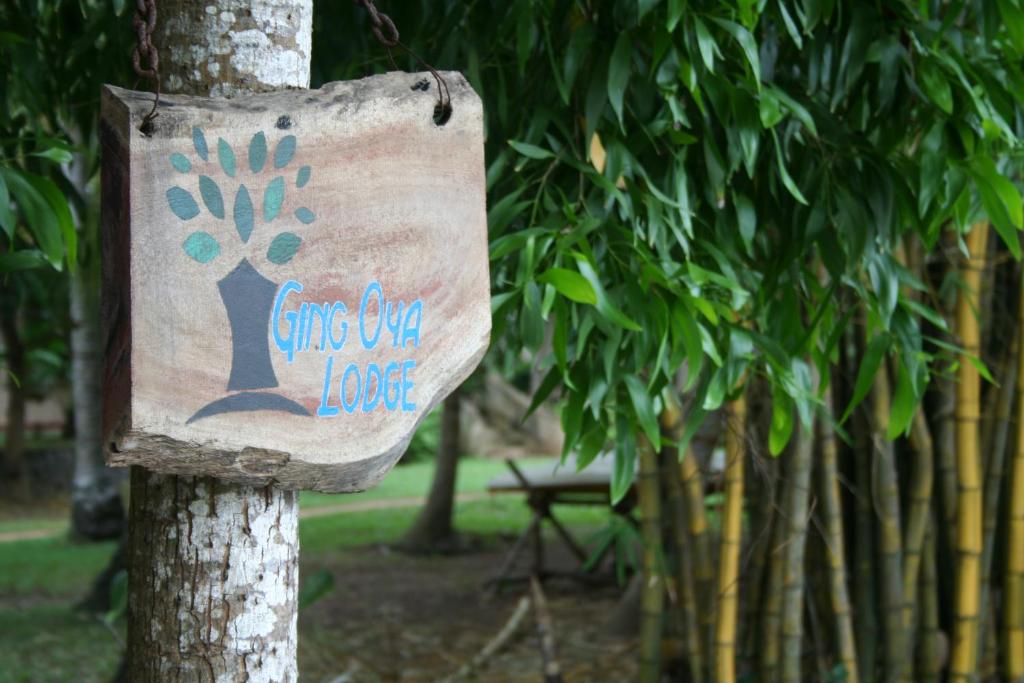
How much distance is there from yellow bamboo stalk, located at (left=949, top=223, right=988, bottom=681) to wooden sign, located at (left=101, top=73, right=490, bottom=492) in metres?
2.07

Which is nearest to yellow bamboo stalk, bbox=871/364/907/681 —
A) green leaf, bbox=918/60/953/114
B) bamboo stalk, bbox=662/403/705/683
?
bamboo stalk, bbox=662/403/705/683

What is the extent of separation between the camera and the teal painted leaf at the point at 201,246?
1088mm

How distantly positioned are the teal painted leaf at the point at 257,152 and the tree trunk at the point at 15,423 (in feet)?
25.4

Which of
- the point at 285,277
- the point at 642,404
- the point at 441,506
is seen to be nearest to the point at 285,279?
the point at 285,277

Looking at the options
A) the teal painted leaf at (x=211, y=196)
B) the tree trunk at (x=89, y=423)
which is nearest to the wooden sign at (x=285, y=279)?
the teal painted leaf at (x=211, y=196)

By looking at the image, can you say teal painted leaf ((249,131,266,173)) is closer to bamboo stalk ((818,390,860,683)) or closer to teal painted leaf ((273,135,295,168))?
A: teal painted leaf ((273,135,295,168))

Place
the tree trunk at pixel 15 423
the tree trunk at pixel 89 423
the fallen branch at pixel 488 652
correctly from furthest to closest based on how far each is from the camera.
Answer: the tree trunk at pixel 15 423 < the tree trunk at pixel 89 423 < the fallen branch at pixel 488 652

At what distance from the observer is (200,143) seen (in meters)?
1.10

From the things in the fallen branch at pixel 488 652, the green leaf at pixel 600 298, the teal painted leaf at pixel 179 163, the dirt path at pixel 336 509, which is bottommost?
the dirt path at pixel 336 509

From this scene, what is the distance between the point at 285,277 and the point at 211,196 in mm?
115

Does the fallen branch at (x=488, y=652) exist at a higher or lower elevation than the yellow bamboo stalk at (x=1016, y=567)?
lower

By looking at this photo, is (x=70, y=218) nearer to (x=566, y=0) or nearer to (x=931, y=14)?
(x=566, y=0)

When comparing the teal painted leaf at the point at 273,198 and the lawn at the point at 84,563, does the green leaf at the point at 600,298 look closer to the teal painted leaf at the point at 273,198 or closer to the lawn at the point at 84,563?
the teal painted leaf at the point at 273,198

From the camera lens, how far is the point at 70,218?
4.61ft
